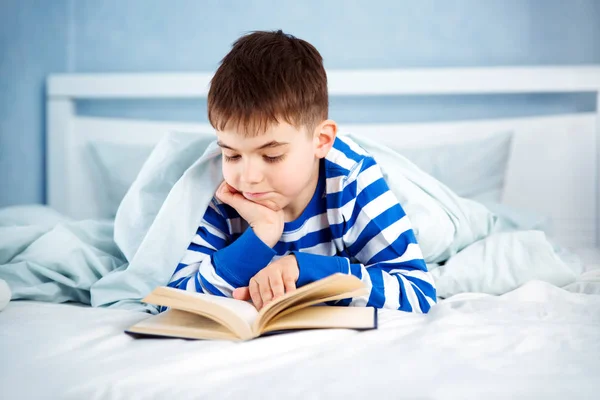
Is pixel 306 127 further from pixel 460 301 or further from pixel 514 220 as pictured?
pixel 514 220

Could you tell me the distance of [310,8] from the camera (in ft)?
7.66

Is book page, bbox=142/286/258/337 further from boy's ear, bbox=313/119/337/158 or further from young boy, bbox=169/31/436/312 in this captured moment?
boy's ear, bbox=313/119/337/158

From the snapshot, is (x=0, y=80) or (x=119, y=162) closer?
(x=119, y=162)

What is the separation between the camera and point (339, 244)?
4.04ft

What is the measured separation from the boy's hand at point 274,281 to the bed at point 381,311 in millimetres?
116

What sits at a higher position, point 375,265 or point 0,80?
point 0,80

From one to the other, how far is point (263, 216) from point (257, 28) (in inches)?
54.3

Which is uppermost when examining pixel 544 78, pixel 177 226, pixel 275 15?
pixel 275 15

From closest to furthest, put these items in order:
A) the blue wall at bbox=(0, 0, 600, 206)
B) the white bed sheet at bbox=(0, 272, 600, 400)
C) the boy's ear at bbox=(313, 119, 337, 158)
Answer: the white bed sheet at bbox=(0, 272, 600, 400)
the boy's ear at bbox=(313, 119, 337, 158)
the blue wall at bbox=(0, 0, 600, 206)

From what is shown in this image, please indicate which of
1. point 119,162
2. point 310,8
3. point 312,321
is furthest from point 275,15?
point 312,321

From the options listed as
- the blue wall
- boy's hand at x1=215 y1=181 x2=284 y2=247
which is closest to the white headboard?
the blue wall

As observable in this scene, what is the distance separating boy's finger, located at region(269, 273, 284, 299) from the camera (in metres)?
0.94

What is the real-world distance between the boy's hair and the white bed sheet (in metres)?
0.37

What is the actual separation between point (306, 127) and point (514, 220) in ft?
2.46
